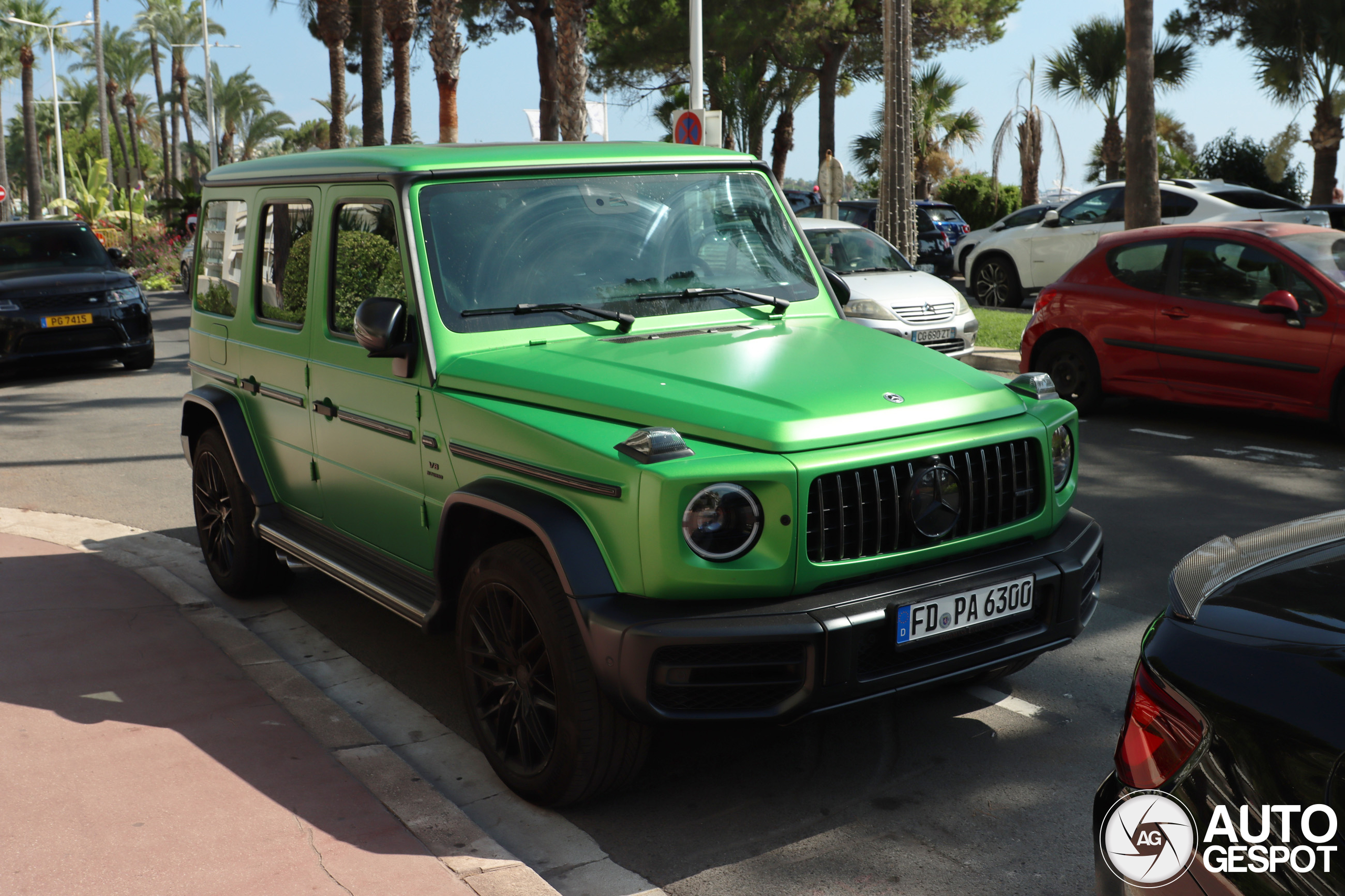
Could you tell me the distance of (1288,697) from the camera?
1.89 meters

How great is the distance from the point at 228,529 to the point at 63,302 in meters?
9.35

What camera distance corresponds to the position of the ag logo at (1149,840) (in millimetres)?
2012

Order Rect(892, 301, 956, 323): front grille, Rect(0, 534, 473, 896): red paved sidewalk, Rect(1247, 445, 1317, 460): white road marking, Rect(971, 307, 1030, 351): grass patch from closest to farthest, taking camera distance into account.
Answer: Rect(0, 534, 473, 896): red paved sidewalk < Rect(1247, 445, 1317, 460): white road marking < Rect(892, 301, 956, 323): front grille < Rect(971, 307, 1030, 351): grass patch

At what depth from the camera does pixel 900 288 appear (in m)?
12.6

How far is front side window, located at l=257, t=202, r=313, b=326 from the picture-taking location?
16.4 feet

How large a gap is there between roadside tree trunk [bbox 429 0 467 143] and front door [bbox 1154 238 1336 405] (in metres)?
17.1

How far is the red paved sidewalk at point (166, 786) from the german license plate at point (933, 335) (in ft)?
26.9

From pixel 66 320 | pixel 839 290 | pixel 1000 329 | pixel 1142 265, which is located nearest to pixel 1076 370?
pixel 1142 265

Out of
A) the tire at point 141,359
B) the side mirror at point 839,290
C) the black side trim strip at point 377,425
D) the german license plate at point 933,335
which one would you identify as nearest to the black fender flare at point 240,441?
the black side trim strip at point 377,425

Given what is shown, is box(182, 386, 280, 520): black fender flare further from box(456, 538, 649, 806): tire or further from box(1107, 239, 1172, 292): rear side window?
box(1107, 239, 1172, 292): rear side window

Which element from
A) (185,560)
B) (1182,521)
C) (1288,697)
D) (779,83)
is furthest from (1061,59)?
(1288,697)

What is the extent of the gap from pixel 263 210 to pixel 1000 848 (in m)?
3.92

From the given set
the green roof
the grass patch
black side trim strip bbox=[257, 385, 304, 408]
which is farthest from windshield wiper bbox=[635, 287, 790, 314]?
the grass patch

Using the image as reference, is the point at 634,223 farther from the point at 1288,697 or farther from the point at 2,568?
the point at 2,568
